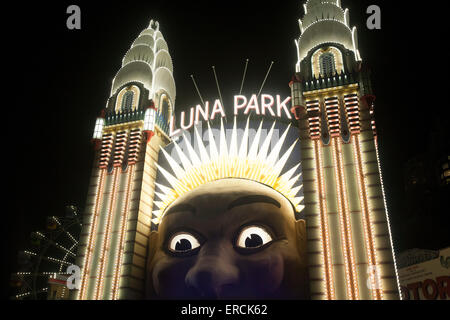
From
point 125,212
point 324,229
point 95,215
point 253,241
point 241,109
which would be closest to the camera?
point 324,229

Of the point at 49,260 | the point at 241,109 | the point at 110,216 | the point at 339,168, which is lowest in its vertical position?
the point at 110,216

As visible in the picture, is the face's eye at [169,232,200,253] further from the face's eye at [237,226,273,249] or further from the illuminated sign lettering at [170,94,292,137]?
the illuminated sign lettering at [170,94,292,137]

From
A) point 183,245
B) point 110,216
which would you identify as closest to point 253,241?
point 183,245

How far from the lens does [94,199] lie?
2514 cm

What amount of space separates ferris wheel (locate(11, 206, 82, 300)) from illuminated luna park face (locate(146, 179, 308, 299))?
49.7 ft

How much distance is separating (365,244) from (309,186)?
392 centimetres

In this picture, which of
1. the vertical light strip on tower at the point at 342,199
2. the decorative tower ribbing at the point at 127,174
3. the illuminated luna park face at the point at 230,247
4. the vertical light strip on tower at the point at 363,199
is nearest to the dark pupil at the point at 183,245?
the illuminated luna park face at the point at 230,247

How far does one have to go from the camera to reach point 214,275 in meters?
19.4

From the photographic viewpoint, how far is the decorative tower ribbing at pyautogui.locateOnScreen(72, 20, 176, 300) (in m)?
22.5

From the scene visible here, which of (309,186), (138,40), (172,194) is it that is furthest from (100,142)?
(309,186)

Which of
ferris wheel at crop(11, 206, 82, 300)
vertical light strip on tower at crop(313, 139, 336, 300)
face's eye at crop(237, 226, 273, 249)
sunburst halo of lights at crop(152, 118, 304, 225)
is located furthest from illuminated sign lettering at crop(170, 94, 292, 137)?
ferris wheel at crop(11, 206, 82, 300)

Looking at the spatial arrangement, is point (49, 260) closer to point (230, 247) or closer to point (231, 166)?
point (231, 166)

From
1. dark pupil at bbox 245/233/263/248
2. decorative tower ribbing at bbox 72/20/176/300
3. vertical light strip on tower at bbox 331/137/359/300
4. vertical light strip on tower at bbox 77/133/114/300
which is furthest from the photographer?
vertical light strip on tower at bbox 77/133/114/300

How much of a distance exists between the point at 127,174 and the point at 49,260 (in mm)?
Result: 16243
